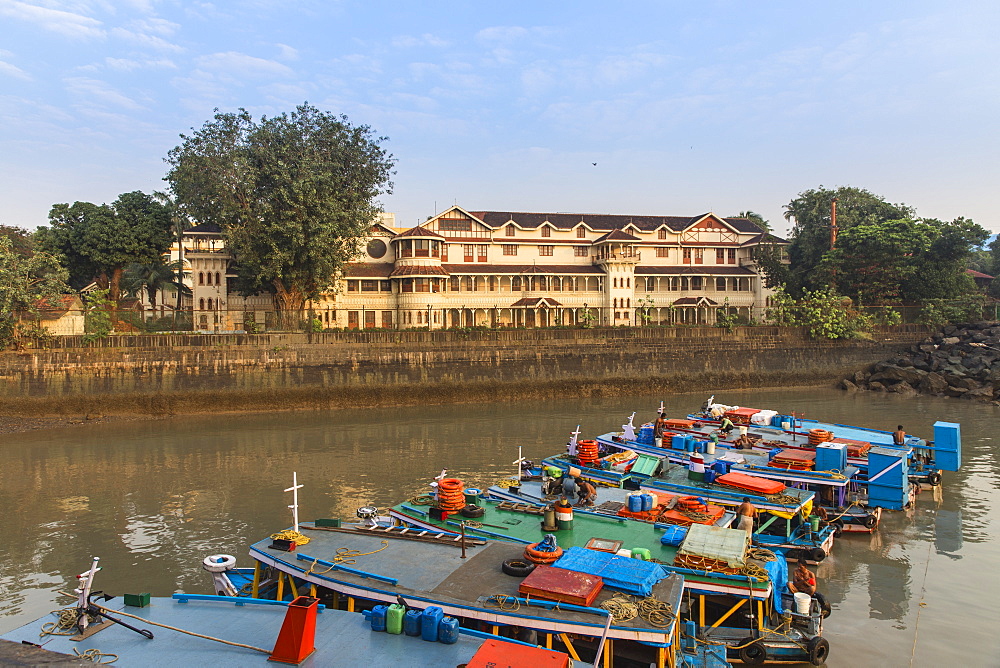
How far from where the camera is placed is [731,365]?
45500 mm

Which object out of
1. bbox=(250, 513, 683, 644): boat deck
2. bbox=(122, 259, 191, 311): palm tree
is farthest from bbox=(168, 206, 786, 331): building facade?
bbox=(250, 513, 683, 644): boat deck

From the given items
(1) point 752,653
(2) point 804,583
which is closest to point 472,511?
(1) point 752,653

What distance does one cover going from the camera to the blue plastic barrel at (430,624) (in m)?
8.25

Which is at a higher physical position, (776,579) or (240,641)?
(240,641)

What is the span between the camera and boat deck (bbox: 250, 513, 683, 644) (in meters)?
8.52

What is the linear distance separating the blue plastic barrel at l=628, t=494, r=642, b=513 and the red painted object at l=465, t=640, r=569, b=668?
6964mm

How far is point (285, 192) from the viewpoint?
132 ft

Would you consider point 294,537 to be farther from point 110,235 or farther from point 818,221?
point 818,221

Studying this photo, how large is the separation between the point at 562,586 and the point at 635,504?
537 cm

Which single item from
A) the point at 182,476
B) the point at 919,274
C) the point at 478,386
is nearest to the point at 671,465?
the point at 182,476

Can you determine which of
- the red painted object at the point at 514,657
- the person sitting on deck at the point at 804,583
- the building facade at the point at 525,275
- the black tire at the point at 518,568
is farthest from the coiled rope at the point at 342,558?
the building facade at the point at 525,275

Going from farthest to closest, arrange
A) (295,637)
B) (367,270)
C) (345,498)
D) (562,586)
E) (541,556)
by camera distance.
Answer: (367,270)
(345,498)
(541,556)
(562,586)
(295,637)

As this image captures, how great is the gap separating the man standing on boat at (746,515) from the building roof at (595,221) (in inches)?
1745

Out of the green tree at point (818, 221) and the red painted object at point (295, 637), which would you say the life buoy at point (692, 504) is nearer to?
the red painted object at point (295, 637)
